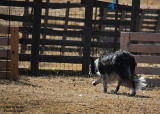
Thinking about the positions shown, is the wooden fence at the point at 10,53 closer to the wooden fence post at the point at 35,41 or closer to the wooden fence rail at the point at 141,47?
the wooden fence post at the point at 35,41

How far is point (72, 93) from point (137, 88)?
1552 millimetres

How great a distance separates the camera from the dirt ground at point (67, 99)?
7293 millimetres

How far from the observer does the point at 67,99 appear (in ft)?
27.3

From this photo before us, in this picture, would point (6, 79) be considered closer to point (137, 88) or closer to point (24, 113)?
point (137, 88)

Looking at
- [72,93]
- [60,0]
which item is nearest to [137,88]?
[72,93]

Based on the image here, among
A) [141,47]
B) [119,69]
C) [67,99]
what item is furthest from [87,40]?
[67,99]

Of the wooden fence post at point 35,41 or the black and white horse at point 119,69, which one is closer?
the black and white horse at point 119,69

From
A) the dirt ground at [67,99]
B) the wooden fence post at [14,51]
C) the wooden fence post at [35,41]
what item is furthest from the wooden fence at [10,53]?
the wooden fence post at [35,41]

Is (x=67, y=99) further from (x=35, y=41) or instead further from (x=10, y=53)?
(x=35, y=41)

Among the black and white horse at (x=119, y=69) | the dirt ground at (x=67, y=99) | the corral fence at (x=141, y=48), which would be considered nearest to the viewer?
the dirt ground at (x=67, y=99)

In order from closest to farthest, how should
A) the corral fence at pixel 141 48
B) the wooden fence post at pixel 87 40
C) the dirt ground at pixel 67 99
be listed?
the dirt ground at pixel 67 99, the corral fence at pixel 141 48, the wooden fence post at pixel 87 40

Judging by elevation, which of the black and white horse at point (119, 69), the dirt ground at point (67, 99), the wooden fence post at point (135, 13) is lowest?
the dirt ground at point (67, 99)

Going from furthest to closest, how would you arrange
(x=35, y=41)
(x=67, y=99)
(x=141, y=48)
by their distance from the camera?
1. (x=35, y=41)
2. (x=141, y=48)
3. (x=67, y=99)

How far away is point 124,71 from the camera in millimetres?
9727
